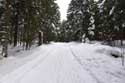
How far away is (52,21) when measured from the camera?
4488cm

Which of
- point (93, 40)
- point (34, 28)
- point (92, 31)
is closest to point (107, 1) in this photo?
point (34, 28)

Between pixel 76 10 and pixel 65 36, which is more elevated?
pixel 76 10

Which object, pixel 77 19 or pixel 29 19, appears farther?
pixel 77 19

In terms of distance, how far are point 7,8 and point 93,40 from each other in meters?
35.0

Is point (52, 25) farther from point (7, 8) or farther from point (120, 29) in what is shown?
point (7, 8)

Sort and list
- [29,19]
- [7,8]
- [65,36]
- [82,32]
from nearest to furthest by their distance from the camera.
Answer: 1. [7,8]
2. [29,19]
3. [82,32]
4. [65,36]

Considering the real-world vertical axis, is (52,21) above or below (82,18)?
below

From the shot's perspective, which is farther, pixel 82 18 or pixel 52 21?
pixel 82 18

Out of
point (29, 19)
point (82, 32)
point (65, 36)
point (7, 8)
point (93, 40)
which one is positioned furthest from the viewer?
point (65, 36)

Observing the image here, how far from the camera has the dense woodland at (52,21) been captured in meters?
21.4

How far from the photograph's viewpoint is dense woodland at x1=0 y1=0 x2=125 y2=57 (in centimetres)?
2145

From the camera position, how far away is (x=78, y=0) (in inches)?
1860

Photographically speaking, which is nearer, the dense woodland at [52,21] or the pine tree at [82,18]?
the dense woodland at [52,21]

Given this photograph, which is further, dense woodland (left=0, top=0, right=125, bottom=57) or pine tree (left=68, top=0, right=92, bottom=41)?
pine tree (left=68, top=0, right=92, bottom=41)
